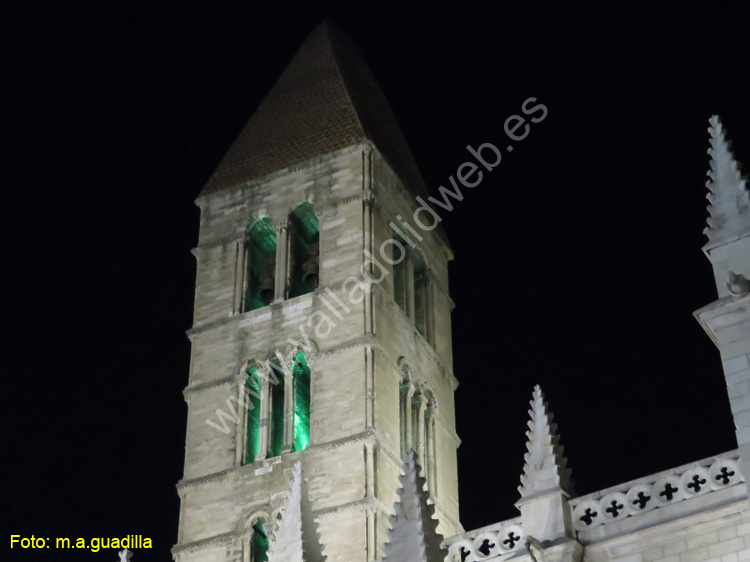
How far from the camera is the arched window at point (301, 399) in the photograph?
31359 mm

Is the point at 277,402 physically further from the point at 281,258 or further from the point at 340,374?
the point at 281,258

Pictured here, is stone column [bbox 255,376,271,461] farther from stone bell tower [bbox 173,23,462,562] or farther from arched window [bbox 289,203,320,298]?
arched window [bbox 289,203,320,298]

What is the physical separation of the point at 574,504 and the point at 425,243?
1546 centimetres

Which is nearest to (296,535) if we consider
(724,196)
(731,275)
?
(731,275)

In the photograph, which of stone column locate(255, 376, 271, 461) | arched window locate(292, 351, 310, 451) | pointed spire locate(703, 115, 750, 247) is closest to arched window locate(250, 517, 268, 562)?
stone column locate(255, 376, 271, 461)

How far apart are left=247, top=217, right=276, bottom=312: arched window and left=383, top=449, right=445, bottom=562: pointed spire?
13660 mm

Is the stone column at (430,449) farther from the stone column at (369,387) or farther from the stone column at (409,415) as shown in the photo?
the stone column at (369,387)

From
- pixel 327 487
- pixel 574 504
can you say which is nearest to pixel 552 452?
pixel 574 504

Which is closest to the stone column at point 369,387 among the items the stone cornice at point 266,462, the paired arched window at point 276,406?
→ the stone cornice at point 266,462

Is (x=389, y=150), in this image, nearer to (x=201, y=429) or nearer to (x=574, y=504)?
(x=201, y=429)

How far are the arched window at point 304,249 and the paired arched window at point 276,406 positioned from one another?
215cm

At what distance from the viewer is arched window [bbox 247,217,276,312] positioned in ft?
111

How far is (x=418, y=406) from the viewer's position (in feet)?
107

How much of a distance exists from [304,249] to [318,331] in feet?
11.3
